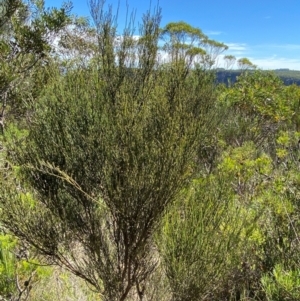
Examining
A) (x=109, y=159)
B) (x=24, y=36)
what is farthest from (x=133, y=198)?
(x=24, y=36)

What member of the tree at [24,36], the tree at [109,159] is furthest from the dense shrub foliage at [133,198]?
the tree at [24,36]

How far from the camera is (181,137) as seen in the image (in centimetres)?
293

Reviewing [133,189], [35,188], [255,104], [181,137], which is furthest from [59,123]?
[255,104]

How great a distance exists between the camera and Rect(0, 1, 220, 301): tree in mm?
2900

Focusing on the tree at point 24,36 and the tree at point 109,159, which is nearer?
the tree at point 109,159

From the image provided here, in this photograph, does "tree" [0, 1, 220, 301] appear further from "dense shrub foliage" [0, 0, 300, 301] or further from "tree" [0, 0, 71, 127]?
"tree" [0, 0, 71, 127]

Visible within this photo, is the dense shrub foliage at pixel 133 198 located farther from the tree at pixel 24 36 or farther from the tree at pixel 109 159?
the tree at pixel 24 36

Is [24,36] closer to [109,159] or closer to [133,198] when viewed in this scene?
[109,159]

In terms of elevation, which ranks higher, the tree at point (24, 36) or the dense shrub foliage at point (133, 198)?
the tree at point (24, 36)

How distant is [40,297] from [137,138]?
233 cm

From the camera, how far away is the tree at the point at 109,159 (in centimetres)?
290

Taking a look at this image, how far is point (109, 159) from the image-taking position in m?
2.97

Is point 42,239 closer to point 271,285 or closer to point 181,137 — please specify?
point 181,137

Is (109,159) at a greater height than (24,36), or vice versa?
(24,36)
